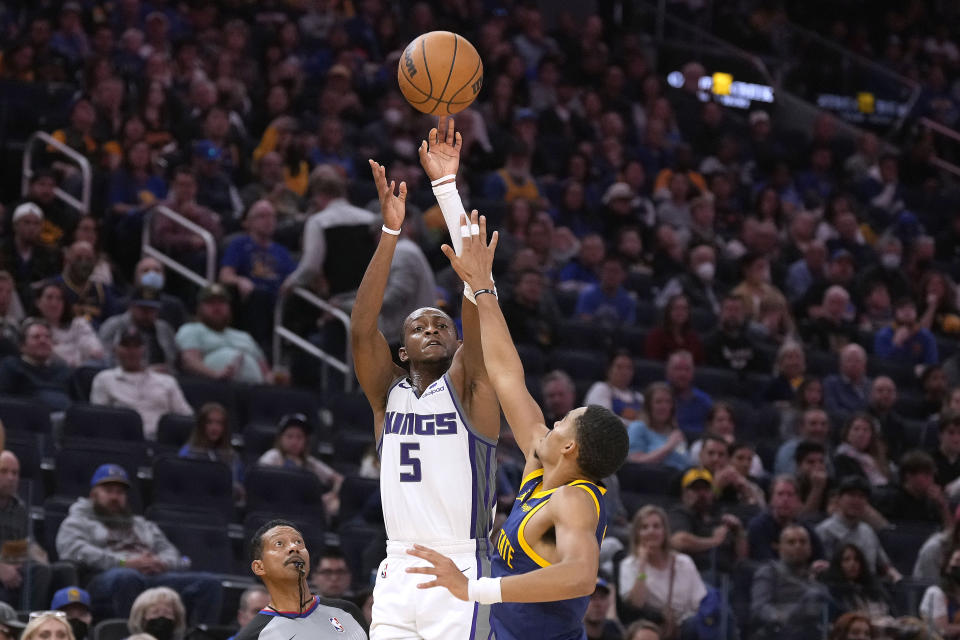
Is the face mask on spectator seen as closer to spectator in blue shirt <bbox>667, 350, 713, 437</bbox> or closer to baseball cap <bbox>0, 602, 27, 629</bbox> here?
baseball cap <bbox>0, 602, 27, 629</bbox>

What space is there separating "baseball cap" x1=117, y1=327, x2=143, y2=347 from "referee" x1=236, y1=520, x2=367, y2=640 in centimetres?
417

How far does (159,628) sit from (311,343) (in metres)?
4.34

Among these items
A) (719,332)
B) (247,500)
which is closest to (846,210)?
(719,332)

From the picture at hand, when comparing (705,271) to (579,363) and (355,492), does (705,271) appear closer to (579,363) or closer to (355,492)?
(579,363)

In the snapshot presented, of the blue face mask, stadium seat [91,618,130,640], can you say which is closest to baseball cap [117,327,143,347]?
the blue face mask

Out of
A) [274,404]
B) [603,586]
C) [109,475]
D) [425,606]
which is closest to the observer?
[425,606]

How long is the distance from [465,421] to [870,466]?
6.92 meters

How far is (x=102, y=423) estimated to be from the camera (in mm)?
10945

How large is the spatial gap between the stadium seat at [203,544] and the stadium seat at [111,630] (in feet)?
3.86

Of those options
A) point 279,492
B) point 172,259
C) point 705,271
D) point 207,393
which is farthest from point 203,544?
point 705,271

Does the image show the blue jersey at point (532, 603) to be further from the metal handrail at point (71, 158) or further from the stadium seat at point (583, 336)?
the metal handrail at point (71, 158)

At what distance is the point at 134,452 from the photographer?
35.2 ft

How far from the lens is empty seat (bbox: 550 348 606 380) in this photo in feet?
43.5

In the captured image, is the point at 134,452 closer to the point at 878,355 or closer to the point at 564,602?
the point at 564,602
